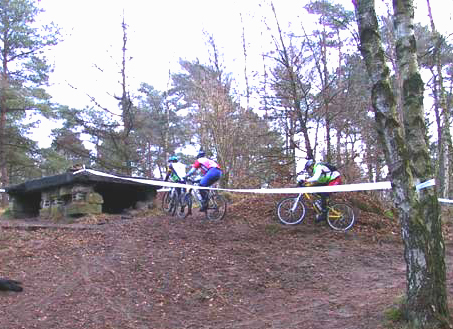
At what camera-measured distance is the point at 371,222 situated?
10336 mm

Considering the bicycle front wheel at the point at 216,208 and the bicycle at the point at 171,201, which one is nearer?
the bicycle front wheel at the point at 216,208

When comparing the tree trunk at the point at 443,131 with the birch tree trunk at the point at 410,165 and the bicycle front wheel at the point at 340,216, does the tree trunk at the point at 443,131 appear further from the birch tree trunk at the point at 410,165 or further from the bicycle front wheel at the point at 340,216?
the birch tree trunk at the point at 410,165

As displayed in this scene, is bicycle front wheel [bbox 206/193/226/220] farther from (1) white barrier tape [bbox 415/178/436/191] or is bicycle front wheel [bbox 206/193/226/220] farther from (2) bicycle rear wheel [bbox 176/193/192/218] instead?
(1) white barrier tape [bbox 415/178/436/191]

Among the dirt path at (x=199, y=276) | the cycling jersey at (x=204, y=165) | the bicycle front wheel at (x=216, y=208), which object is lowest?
the dirt path at (x=199, y=276)

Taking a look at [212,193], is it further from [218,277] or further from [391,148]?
[391,148]

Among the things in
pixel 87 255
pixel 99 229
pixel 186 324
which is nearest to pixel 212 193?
pixel 99 229

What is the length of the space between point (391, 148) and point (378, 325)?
1.72 meters

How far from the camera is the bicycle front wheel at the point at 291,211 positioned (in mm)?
10055

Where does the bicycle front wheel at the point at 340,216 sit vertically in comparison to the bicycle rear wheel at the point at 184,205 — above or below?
below

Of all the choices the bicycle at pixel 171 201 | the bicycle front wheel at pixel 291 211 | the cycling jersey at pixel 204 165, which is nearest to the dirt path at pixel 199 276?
the bicycle front wheel at pixel 291 211

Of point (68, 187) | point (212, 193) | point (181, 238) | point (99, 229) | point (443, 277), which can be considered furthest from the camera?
point (68, 187)

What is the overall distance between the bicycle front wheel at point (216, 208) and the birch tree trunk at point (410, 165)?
629 cm

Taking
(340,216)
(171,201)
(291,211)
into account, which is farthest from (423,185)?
(171,201)

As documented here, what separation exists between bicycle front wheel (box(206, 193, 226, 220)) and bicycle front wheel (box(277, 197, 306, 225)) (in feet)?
4.22
